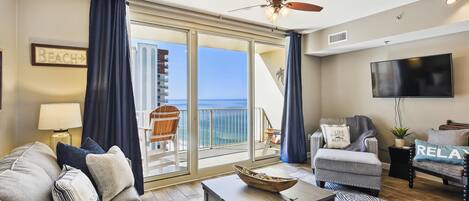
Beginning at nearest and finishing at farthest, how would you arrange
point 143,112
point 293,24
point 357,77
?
point 143,112
point 293,24
point 357,77

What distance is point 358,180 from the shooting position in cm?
292

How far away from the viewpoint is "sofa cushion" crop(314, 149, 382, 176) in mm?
2839

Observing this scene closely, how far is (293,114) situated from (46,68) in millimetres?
3621

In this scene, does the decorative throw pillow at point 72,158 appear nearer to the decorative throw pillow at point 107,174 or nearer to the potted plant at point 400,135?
the decorative throw pillow at point 107,174

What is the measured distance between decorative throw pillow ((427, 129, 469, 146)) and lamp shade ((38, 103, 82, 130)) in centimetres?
419

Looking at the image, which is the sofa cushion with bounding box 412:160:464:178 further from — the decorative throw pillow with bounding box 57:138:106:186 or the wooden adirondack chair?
the decorative throw pillow with bounding box 57:138:106:186

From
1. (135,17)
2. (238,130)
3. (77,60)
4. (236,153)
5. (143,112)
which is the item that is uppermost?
(135,17)

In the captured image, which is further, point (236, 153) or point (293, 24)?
point (236, 153)

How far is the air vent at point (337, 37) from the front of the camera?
12.8ft

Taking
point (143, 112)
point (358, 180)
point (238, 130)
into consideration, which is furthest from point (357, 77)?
point (143, 112)

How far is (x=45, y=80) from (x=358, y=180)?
12.2 ft

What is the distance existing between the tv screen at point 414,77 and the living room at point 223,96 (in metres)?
0.02

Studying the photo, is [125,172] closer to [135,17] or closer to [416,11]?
[135,17]

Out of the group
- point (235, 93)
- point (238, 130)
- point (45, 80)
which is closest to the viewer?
point (45, 80)
